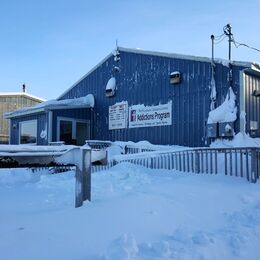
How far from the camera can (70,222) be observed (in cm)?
462

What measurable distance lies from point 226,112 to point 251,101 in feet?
3.02

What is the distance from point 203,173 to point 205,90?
15.1ft

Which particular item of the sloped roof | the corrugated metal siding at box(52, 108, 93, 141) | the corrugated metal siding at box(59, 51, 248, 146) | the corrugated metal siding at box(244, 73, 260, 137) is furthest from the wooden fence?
the corrugated metal siding at box(52, 108, 93, 141)

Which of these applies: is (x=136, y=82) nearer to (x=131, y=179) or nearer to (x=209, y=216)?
(x=131, y=179)

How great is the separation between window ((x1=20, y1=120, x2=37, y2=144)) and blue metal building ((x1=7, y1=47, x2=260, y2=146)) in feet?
0.61

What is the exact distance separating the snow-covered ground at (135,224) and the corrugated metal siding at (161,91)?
631 centimetres

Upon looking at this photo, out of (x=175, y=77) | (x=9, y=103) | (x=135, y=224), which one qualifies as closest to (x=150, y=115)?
(x=175, y=77)

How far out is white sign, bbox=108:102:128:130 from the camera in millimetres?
17391

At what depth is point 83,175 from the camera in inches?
224

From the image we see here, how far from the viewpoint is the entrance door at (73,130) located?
60.4 ft

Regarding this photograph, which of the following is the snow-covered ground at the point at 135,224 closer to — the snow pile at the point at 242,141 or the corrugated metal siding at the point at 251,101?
the snow pile at the point at 242,141

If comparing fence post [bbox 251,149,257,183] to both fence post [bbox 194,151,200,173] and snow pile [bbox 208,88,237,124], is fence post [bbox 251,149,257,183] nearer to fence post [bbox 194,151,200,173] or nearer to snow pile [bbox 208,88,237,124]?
fence post [bbox 194,151,200,173]

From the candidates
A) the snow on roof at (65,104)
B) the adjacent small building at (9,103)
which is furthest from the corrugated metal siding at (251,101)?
the adjacent small building at (9,103)

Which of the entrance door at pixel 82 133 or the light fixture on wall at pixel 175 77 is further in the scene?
the entrance door at pixel 82 133
